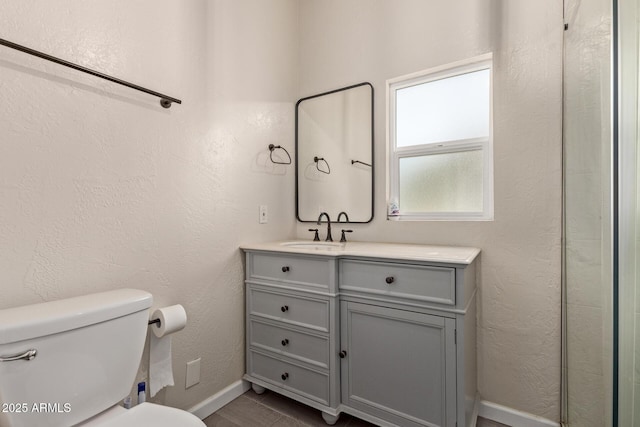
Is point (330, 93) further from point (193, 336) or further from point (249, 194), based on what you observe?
point (193, 336)

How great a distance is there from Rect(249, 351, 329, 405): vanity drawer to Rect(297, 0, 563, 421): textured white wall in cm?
87

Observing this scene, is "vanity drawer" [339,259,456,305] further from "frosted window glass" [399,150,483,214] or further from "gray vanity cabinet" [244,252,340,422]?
"frosted window glass" [399,150,483,214]

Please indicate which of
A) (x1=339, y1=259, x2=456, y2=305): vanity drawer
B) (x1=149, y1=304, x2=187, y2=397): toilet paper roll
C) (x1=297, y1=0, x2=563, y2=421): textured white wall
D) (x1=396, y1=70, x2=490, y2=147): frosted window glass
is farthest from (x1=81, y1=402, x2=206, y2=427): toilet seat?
(x1=396, y1=70, x2=490, y2=147): frosted window glass

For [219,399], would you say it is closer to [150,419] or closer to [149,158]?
[150,419]

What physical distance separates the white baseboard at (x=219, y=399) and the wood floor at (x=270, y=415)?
0.02m

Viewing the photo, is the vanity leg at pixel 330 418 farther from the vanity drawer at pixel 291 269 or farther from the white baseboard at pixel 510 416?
the white baseboard at pixel 510 416

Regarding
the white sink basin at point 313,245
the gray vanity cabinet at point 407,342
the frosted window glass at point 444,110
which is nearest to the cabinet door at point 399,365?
the gray vanity cabinet at point 407,342

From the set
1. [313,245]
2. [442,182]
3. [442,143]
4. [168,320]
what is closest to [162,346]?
[168,320]

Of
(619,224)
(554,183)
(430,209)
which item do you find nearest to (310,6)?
(430,209)

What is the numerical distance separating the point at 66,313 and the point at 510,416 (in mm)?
2011

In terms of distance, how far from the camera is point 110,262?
4.27 ft

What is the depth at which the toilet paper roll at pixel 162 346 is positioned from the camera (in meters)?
1.36

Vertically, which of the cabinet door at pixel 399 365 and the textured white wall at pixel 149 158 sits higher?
the textured white wall at pixel 149 158

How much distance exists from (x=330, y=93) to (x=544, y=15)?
4.06 ft
